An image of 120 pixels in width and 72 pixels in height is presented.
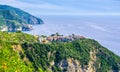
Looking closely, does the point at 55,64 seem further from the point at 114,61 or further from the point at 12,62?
the point at 12,62

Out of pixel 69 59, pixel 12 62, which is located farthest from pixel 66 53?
pixel 12 62

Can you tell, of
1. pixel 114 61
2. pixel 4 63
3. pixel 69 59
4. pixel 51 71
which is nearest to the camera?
pixel 4 63

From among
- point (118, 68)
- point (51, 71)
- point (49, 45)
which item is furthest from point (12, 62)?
point (118, 68)

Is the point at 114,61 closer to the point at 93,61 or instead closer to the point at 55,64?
the point at 93,61

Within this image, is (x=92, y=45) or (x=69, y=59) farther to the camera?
(x=92, y=45)

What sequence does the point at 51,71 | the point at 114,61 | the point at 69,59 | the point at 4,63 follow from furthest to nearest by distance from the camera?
1. the point at 114,61
2. the point at 69,59
3. the point at 51,71
4. the point at 4,63

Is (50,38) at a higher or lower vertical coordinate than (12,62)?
lower
